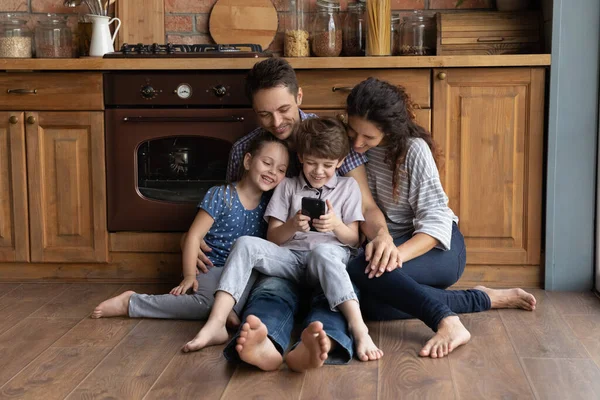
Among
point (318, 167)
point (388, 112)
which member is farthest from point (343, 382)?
point (388, 112)

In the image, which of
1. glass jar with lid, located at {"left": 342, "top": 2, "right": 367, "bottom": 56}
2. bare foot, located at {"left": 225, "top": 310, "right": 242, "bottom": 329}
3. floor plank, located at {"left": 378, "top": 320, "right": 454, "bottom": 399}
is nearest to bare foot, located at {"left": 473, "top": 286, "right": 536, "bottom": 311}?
floor plank, located at {"left": 378, "top": 320, "right": 454, "bottom": 399}

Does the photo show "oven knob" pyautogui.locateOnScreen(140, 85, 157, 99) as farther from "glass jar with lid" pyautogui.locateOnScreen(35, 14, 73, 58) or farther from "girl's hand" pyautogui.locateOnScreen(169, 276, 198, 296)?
"girl's hand" pyautogui.locateOnScreen(169, 276, 198, 296)

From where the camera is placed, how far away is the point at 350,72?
303cm

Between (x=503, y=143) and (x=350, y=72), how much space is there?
621 millimetres

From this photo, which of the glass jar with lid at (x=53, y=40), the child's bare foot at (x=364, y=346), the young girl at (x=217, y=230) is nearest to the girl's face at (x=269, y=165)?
the young girl at (x=217, y=230)

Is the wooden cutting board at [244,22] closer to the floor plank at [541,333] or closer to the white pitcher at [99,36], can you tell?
the white pitcher at [99,36]

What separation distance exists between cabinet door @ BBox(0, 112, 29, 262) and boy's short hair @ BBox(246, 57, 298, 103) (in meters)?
1.02

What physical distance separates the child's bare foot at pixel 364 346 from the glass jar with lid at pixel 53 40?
1802 millimetres

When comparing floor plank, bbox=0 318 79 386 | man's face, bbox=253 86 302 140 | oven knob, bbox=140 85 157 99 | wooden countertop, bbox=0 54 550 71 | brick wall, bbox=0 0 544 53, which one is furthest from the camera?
brick wall, bbox=0 0 544 53

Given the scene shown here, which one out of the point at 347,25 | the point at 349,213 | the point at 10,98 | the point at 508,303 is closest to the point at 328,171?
the point at 349,213

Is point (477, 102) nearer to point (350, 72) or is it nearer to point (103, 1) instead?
point (350, 72)

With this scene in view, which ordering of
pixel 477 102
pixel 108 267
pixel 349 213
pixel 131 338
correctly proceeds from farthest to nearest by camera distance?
pixel 108 267
pixel 477 102
pixel 349 213
pixel 131 338

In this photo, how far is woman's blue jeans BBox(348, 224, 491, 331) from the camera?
2.41 meters

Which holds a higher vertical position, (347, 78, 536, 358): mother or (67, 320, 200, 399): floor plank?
(347, 78, 536, 358): mother
